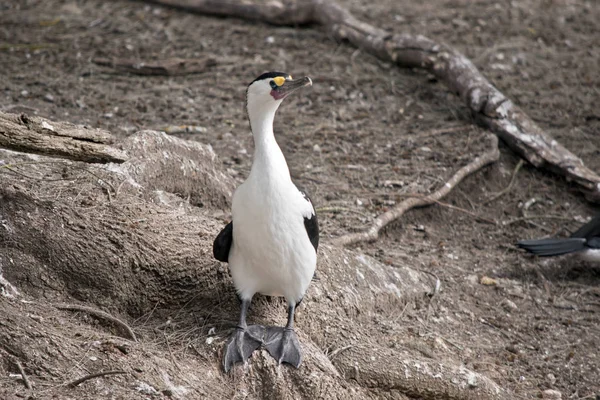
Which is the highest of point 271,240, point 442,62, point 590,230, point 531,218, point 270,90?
point 270,90

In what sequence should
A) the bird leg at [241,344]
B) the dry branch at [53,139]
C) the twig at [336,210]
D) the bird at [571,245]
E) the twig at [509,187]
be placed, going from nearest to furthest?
1. the dry branch at [53,139]
2. the bird leg at [241,344]
3. the twig at [336,210]
4. the bird at [571,245]
5. the twig at [509,187]

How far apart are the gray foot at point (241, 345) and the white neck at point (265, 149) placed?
89cm

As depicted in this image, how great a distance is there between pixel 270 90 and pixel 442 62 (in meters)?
4.94

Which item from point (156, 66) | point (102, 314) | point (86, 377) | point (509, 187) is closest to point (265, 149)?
point (102, 314)

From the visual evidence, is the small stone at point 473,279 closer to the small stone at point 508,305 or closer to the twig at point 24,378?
the small stone at point 508,305

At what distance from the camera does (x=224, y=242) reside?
4230 millimetres

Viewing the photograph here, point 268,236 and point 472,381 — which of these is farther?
point 472,381

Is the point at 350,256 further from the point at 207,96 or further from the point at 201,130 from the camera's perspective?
the point at 207,96

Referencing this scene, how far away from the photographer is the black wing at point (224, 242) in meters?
4.22

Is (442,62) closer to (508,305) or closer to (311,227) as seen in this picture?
(508,305)

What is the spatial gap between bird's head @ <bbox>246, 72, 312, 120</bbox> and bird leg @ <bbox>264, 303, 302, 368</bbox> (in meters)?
1.11

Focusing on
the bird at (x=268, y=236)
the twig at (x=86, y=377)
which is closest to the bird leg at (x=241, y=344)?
the bird at (x=268, y=236)

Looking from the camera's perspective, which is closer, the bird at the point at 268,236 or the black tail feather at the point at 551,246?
the bird at the point at 268,236

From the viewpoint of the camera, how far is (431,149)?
767 cm
